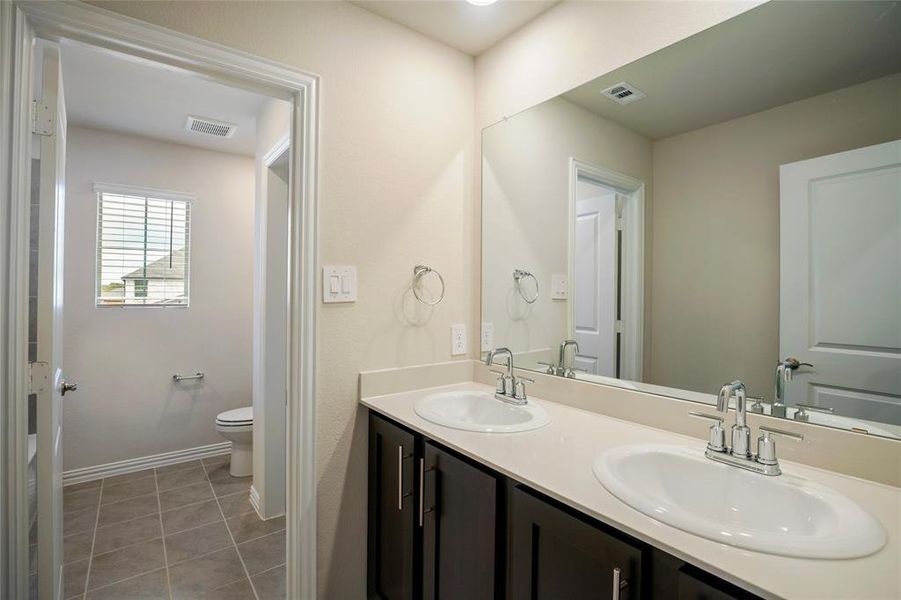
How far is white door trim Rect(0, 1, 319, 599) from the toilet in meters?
1.55

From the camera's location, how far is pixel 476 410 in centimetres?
175

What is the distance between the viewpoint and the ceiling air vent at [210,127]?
2717 millimetres

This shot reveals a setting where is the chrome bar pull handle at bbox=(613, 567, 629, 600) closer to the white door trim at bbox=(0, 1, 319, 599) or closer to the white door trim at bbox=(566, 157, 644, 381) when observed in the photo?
the white door trim at bbox=(566, 157, 644, 381)

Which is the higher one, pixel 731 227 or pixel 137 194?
pixel 137 194

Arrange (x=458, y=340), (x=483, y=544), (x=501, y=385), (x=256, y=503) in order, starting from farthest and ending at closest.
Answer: (x=256, y=503), (x=458, y=340), (x=501, y=385), (x=483, y=544)

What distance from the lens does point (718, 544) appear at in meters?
0.72

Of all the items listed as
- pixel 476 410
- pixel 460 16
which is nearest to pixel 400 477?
pixel 476 410

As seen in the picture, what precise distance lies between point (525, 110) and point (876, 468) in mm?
1554

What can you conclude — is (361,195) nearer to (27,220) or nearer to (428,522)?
(27,220)

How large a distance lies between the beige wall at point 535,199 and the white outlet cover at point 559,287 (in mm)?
20

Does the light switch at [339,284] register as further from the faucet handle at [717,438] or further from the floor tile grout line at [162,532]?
the floor tile grout line at [162,532]

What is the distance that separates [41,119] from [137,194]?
82.5 inches

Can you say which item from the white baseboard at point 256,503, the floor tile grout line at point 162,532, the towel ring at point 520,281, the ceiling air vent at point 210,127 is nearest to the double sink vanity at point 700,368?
the towel ring at point 520,281

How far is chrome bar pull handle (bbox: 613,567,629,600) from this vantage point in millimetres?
805
